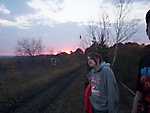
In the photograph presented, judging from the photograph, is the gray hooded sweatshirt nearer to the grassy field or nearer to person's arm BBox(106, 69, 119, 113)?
person's arm BBox(106, 69, 119, 113)

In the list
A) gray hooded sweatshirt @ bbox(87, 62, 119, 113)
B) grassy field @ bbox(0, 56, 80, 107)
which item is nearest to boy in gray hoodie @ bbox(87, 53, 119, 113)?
gray hooded sweatshirt @ bbox(87, 62, 119, 113)

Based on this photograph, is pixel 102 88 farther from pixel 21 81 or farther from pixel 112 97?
pixel 21 81

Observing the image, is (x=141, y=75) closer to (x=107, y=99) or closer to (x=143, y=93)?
(x=143, y=93)

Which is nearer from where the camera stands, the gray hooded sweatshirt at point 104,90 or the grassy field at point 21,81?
the gray hooded sweatshirt at point 104,90

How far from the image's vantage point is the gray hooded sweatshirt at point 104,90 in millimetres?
4680

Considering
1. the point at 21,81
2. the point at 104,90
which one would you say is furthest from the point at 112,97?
the point at 21,81

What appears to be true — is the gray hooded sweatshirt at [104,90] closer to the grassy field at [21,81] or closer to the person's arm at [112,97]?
the person's arm at [112,97]

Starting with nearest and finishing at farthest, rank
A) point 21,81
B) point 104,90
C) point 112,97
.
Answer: point 112,97 < point 104,90 < point 21,81

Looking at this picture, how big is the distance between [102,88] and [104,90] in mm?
42

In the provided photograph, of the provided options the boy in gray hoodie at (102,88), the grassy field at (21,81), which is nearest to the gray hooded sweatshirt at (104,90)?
the boy in gray hoodie at (102,88)

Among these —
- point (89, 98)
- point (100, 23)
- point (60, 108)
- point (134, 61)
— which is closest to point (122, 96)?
point (60, 108)

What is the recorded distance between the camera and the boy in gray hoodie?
4.68 m

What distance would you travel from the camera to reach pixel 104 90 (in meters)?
4.86

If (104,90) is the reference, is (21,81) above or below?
below
